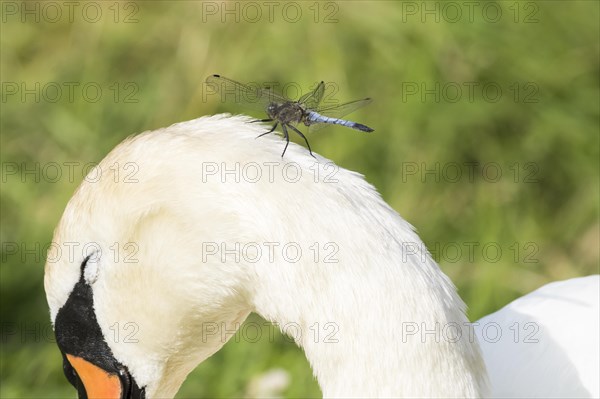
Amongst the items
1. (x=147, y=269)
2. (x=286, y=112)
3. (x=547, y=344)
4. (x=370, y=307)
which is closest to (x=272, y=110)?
(x=286, y=112)

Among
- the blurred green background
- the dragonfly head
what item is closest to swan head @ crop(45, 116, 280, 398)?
the dragonfly head

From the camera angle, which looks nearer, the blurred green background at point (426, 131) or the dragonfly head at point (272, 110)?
the dragonfly head at point (272, 110)

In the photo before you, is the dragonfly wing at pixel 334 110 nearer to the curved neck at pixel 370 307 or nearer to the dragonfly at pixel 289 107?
the dragonfly at pixel 289 107

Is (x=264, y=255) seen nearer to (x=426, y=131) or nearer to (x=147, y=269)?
(x=147, y=269)

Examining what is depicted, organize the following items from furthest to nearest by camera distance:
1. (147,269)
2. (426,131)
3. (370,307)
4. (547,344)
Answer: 1. (426,131)
2. (547,344)
3. (147,269)
4. (370,307)

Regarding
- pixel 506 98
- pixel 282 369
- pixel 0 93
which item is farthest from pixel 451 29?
pixel 0 93

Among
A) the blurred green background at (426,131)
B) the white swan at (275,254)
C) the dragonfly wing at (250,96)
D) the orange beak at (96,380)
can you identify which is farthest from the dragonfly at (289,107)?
the blurred green background at (426,131)
